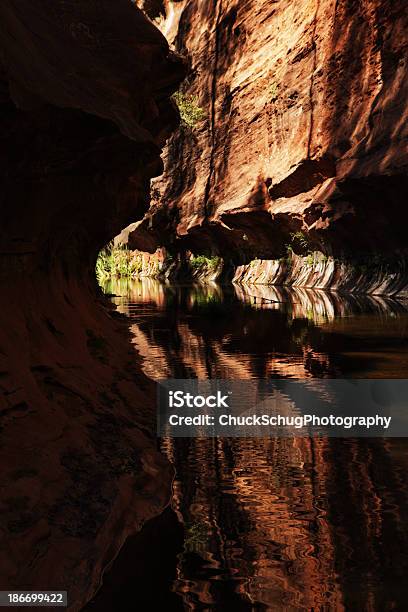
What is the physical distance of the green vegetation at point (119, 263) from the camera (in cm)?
7344

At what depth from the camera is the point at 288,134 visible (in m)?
40.9

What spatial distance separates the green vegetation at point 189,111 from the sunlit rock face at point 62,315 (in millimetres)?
44760

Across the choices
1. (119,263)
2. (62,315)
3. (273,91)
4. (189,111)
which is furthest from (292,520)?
(119,263)

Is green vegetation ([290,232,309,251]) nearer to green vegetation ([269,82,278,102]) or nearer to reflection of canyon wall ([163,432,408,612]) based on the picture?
green vegetation ([269,82,278,102])

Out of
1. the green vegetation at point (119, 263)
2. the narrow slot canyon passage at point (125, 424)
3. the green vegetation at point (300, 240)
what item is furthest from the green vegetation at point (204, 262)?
the narrow slot canyon passage at point (125, 424)

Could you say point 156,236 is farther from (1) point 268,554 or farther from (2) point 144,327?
(1) point 268,554

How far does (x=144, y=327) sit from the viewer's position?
1948cm

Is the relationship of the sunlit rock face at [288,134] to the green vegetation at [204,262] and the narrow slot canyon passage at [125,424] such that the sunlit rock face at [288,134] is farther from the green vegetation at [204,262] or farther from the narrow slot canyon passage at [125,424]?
the narrow slot canyon passage at [125,424]

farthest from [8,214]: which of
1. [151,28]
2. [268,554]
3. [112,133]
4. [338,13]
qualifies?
[338,13]

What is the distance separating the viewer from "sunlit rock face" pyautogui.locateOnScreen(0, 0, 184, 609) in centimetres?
416

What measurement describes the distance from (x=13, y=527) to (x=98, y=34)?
4.72 m

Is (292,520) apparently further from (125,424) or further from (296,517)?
(125,424)

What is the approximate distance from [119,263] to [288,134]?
38510 millimetres

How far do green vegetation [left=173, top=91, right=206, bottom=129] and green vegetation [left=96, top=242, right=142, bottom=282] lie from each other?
2274 centimetres
